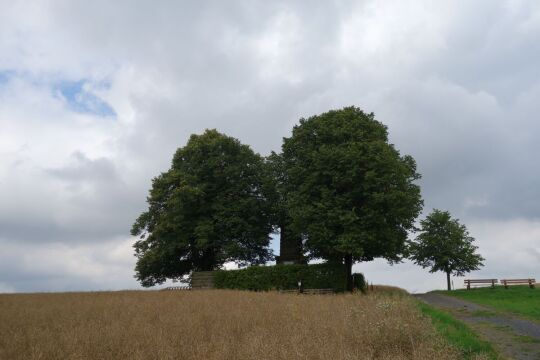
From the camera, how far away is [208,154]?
4628 cm

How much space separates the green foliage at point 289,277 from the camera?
116 ft

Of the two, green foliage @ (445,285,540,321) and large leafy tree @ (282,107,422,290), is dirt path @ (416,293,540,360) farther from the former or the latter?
large leafy tree @ (282,107,422,290)

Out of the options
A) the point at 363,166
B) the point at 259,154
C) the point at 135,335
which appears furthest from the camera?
the point at 259,154

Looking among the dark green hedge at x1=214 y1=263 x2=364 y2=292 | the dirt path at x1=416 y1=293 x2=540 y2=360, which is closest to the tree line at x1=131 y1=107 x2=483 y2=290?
the dark green hedge at x1=214 y1=263 x2=364 y2=292

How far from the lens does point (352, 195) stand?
34562 mm

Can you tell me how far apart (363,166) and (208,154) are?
17709 mm

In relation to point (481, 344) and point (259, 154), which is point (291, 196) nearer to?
point (259, 154)

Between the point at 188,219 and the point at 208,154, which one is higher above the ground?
the point at 208,154

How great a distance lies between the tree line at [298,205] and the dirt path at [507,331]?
10.6 m

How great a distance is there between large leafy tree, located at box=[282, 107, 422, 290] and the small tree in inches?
565

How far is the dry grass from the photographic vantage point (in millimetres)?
9953

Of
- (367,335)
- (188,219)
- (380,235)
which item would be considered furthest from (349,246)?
(367,335)

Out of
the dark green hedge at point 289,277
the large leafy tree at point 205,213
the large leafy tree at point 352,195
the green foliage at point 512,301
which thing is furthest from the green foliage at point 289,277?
the green foliage at point 512,301

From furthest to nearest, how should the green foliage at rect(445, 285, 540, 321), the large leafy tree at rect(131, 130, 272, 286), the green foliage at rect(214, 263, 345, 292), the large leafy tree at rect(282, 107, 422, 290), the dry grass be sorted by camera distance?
the large leafy tree at rect(131, 130, 272, 286) < the green foliage at rect(214, 263, 345, 292) < the large leafy tree at rect(282, 107, 422, 290) < the green foliage at rect(445, 285, 540, 321) < the dry grass
